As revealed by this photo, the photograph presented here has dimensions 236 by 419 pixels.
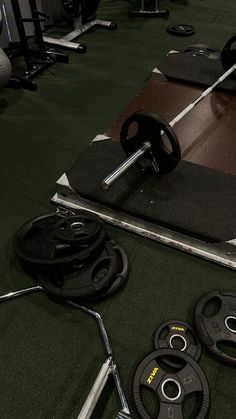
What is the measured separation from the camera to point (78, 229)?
4.24 feet

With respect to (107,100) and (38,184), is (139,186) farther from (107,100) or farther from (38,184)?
(107,100)

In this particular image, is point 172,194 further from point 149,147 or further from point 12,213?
point 12,213

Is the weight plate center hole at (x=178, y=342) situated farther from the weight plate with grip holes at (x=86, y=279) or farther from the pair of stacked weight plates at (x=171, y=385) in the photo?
the weight plate with grip holes at (x=86, y=279)

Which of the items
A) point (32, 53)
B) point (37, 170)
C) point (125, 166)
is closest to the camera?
point (125, 166)

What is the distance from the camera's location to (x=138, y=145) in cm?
156

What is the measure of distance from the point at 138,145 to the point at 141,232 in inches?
16.1

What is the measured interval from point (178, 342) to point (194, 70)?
1.97 m

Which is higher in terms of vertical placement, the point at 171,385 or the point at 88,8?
the point at 88,8

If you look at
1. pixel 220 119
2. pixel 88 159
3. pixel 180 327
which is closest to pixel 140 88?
pixel 220 119

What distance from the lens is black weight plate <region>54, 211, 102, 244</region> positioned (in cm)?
125

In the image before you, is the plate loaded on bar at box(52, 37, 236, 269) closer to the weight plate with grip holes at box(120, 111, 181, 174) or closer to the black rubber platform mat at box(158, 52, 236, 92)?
the weight plate with grip holes at box(120, 111, 181, 174)

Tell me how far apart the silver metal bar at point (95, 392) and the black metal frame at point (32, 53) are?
2035 millimetres

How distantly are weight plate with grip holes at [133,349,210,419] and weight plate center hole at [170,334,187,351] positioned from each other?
0.06m

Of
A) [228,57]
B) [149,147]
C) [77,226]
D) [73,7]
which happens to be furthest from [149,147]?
[73,7]
